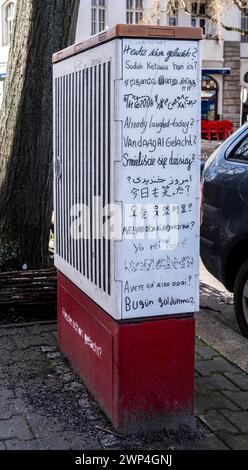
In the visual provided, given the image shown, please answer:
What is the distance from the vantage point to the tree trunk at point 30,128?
17.5 ft

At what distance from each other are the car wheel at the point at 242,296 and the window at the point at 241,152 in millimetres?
840

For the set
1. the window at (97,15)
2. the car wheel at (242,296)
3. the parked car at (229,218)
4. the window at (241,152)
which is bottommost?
the car wheel at (242,296)

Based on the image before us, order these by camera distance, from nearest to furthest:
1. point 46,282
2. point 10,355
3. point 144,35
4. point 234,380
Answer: point 144,35
point 234,380
point 10,355
point 46,282

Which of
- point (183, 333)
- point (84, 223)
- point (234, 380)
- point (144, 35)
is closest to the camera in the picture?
point (144, 35)

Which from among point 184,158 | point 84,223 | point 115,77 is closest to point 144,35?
point 115,77

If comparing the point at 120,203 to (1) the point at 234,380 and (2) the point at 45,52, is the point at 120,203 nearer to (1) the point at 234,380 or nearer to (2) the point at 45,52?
(1) the point at 234,380

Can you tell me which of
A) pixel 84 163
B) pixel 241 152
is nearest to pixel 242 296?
pixel 241 152

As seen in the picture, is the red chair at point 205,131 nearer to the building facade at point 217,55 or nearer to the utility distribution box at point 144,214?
the building facade at point 217,55

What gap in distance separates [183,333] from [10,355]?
162 cm

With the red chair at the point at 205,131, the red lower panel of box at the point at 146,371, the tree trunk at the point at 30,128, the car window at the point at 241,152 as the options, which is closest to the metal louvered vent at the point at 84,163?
the red lower panel of box at the point at 146,371

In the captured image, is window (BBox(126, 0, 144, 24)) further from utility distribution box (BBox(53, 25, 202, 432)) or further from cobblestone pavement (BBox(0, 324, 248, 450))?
utility distribution box (BBox(53, 25, 202, 432))

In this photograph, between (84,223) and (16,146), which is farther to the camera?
(16,146)

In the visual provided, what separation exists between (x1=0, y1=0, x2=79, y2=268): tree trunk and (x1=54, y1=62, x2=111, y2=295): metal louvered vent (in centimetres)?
110

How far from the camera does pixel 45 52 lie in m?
5.37
